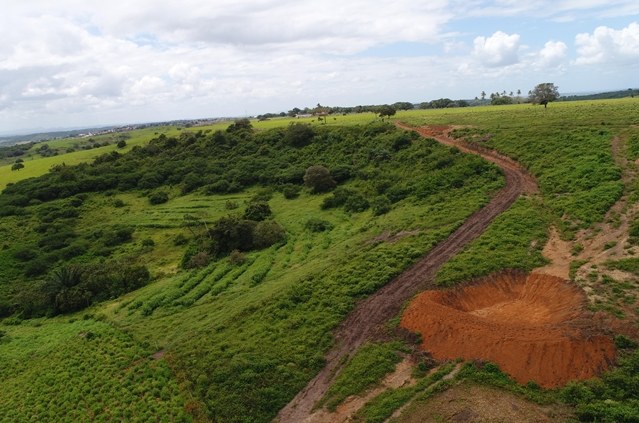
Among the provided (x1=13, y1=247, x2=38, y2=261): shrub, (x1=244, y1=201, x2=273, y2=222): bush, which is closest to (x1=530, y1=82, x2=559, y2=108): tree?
(x1=244, y1=201, x2=273, y2=222): bush

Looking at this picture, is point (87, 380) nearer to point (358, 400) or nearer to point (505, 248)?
point (358, 400)

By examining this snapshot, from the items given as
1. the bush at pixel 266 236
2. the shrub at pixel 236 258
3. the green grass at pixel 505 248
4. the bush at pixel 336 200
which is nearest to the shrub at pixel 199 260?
the shrub at pixel 236 258

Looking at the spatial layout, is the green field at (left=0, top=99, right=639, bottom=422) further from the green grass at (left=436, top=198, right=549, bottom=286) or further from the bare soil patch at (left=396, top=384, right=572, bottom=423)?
the bare soil patch at (left=396, top=384, right=572, bottom=423)

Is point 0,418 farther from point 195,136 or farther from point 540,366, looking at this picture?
point 195,136

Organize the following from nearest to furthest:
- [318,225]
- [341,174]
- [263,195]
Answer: [318,225] → [341,174] → [263,195]

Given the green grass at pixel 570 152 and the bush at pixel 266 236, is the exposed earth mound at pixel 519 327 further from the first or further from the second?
the bush at pixel 266 236

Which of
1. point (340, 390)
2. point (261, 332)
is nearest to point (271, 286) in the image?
point (261, 332)

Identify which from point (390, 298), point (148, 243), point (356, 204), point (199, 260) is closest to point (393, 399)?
point (390, 298)
